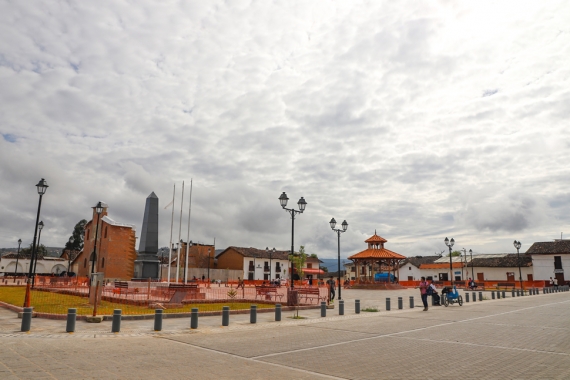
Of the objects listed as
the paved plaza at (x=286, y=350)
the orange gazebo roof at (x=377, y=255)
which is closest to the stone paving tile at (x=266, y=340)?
the paved plaza at (x=286, y=350)

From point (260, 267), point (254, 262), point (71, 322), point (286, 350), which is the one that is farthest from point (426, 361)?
point (260, 267)

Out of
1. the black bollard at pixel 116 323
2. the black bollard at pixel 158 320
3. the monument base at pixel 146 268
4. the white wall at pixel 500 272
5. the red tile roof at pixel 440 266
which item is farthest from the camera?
the red tile roof at pixel 440 266

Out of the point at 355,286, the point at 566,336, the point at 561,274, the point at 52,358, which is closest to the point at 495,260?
the point at 561,274

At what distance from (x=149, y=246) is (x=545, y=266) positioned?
63013 mm

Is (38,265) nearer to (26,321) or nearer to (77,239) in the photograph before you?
(77,239)

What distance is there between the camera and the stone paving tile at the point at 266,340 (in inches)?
388

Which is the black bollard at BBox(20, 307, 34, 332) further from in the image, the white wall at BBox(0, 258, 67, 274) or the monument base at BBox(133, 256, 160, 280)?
the white wall at BBox(0, 258, 67, 274)

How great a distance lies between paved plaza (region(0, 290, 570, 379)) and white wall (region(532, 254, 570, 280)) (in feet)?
202

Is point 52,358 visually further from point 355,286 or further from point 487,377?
point 355,286

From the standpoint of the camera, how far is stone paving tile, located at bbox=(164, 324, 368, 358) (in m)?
9.85

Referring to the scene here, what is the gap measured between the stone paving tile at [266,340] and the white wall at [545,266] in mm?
68192

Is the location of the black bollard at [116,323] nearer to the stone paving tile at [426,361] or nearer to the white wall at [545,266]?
the stone paving tile at [426,361]

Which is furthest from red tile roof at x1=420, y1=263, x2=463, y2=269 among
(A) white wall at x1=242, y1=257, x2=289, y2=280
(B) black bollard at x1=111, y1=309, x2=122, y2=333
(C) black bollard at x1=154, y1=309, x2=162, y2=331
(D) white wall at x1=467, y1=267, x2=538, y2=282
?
(B) black bollard at x1=111, y1=309, x2=122, y2=333

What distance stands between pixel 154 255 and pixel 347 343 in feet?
98.9
